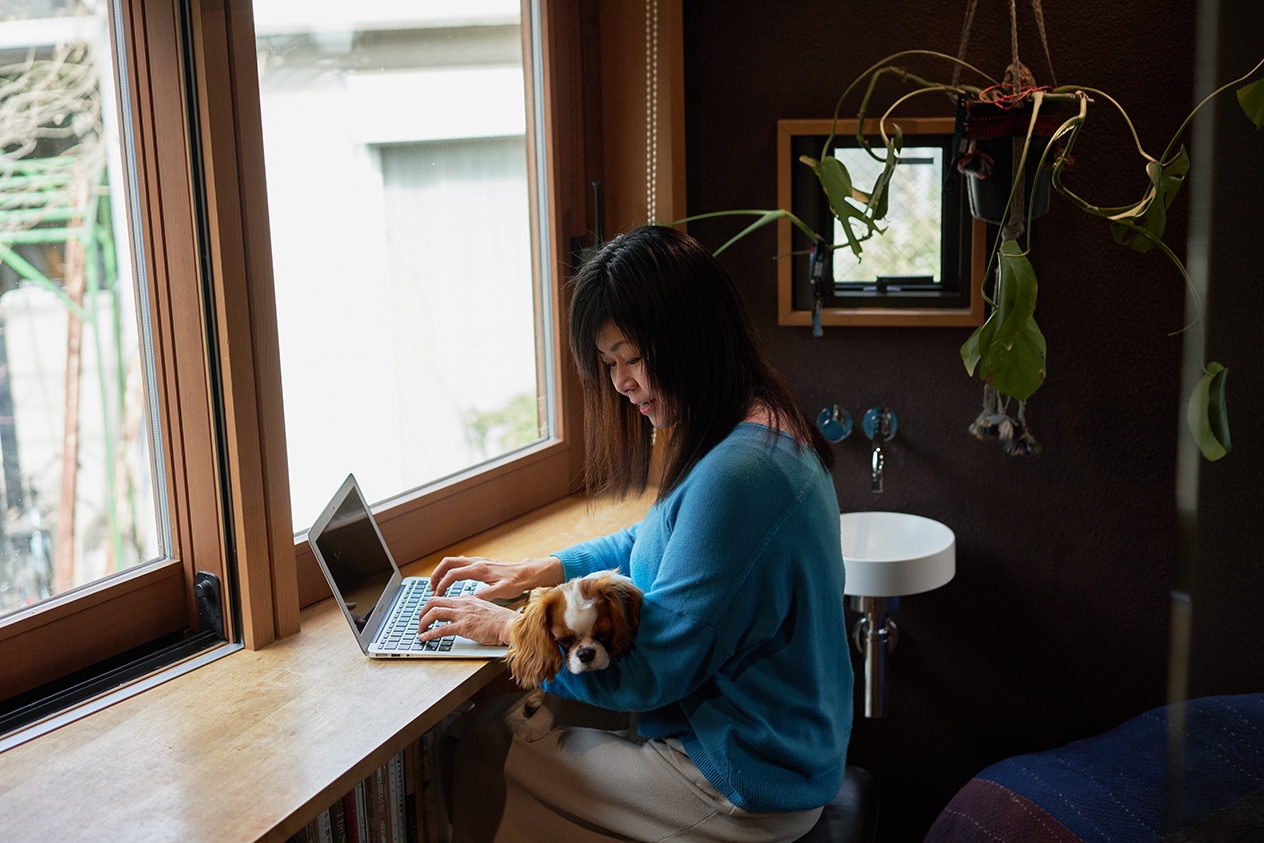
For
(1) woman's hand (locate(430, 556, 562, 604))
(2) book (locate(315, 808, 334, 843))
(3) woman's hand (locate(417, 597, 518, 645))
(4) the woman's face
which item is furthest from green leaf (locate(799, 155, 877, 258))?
(2) book (locate(315, 808, 334, 843))

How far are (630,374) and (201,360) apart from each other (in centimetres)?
57

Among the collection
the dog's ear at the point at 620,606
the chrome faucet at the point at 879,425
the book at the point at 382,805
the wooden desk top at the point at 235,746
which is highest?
the chrome faucet at the point at 879,425

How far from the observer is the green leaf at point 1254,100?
22.8 inches

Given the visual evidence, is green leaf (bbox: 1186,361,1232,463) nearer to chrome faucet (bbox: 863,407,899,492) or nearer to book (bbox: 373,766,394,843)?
book (bbox: 373,766,394,843)

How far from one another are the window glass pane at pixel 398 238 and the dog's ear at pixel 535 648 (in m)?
0.51

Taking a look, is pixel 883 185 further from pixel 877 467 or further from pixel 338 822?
pixel 338 822

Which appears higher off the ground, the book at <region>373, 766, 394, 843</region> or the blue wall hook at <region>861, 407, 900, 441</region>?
the blue wall hook at <region>861, 407, 900, 441</region>

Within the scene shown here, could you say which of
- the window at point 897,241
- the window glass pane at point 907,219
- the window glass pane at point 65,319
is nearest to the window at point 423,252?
the window glass pane at point 65,319

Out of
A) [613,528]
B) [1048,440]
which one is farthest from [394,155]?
[1048,440]

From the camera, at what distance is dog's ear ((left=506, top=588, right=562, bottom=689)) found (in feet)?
4.22

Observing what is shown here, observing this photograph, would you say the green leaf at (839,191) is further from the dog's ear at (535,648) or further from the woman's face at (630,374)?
the dog's ear at (535,648)

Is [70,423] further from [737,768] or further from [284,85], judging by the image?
[737,768]

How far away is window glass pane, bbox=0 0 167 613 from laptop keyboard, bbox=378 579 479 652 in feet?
1.18

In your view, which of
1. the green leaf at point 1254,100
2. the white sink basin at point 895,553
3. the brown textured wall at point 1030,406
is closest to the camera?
the green leaf at point 1254,100
